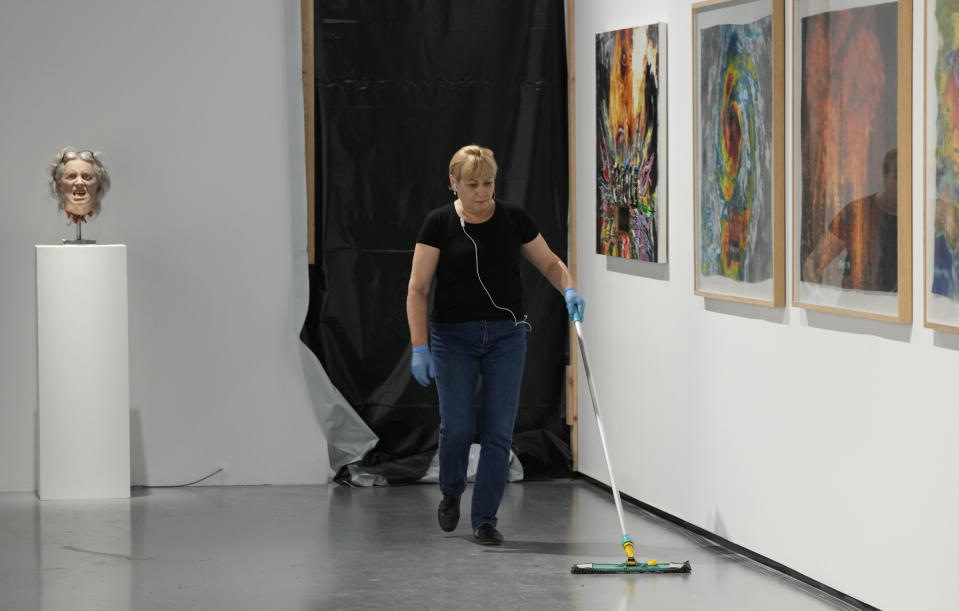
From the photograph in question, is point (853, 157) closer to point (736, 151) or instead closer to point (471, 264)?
point (736, 151)

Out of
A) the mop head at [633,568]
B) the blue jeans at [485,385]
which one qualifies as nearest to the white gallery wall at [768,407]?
the mop head at [633,568]

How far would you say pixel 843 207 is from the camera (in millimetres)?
4297

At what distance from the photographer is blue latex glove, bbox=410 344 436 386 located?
520 centimetres

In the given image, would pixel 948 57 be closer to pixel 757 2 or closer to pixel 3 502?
pixel 757 2

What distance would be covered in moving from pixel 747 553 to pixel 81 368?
297 centimetres

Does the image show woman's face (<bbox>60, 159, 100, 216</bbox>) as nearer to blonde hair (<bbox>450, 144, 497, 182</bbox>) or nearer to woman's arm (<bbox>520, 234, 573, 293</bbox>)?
blonde hair (<bbox>450, 144, 497, 182</bbox>)

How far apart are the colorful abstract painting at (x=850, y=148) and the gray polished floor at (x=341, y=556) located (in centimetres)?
107

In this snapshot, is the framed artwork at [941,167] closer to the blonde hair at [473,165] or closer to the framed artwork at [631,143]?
the blonde hair at [473,165]

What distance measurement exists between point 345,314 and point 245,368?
20.6 inches

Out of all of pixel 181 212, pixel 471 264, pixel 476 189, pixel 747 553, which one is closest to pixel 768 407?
pixel 747 553

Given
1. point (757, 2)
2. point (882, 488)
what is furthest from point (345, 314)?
point (882, 488)

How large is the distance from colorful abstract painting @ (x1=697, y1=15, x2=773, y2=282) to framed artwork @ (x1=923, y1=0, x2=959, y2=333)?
0.96m

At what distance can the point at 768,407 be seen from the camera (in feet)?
15.8

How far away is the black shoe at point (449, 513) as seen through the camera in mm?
5445
